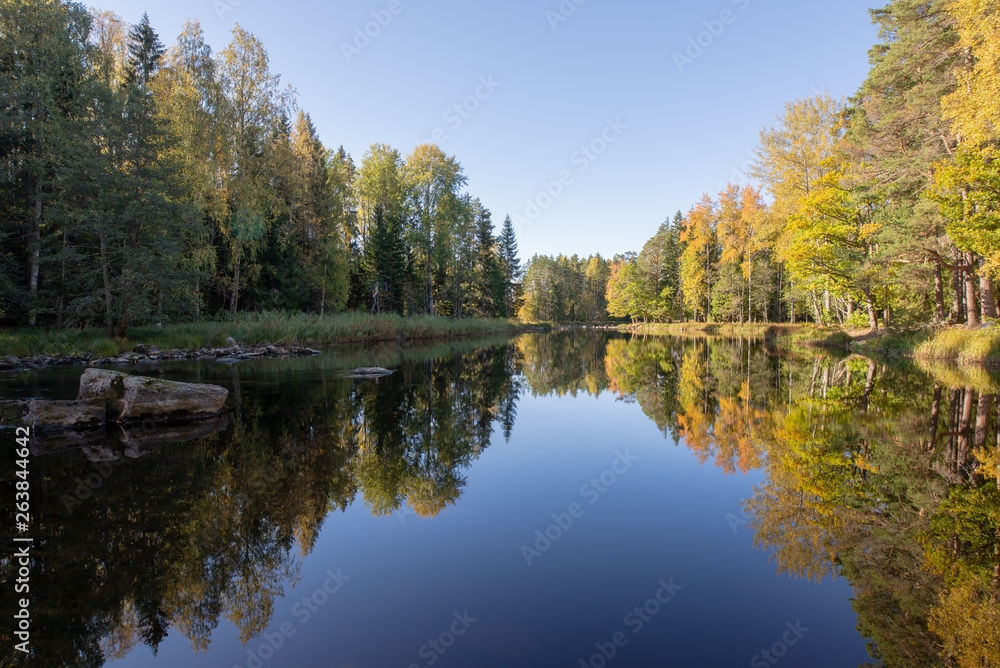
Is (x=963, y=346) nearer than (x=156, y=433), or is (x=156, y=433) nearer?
(x=156, y=433)

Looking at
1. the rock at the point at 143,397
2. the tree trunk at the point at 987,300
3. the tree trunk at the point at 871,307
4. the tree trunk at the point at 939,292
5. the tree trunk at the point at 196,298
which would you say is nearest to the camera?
the rock at the point at 143,397

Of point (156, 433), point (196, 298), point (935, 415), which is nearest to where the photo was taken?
point (156, 433)

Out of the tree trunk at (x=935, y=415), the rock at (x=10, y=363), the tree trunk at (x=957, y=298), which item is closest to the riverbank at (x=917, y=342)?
the tree trunk at (x=957, y=298)

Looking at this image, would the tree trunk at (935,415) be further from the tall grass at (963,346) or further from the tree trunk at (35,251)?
the tree trunk at (35,251)

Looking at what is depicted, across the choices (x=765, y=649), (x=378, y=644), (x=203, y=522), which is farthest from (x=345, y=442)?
(x=765, y=649)

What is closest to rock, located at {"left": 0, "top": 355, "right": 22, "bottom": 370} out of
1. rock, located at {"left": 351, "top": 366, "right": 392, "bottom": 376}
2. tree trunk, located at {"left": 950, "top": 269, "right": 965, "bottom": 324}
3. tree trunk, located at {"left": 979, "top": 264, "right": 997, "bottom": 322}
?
rock, located at {"left": 351, "top": 366, "right": 392, "bottom": 376}

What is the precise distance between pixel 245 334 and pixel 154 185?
735 centimetres

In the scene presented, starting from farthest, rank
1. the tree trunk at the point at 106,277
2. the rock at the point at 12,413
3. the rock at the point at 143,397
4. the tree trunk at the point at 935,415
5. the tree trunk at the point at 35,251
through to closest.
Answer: the tree trunk at the point at 35,251, the tree trunk at the point at 106,277, the rock at the point at 143,397, the rock at the point at 12,413, the tree trunk at the point at 935,415

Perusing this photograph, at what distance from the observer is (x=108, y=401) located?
815 centimetres

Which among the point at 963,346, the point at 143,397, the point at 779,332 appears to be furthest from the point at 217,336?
the point at 779,332

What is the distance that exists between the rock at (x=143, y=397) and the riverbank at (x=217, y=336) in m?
10.2

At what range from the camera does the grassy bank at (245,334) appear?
16406 mm

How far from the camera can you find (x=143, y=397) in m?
8.08

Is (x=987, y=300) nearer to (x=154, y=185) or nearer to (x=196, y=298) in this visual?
(x=154, y=185)
